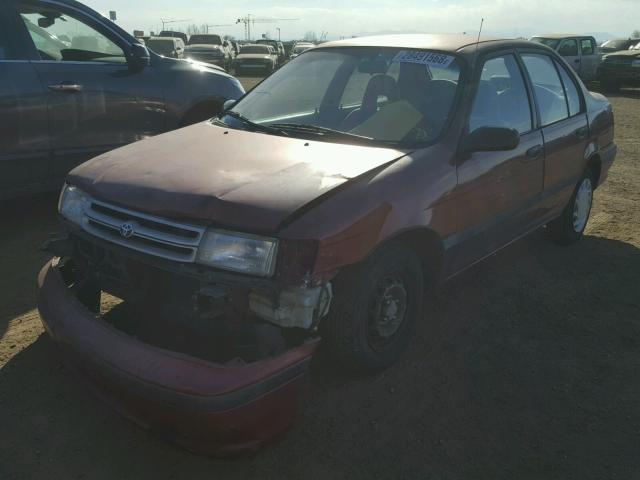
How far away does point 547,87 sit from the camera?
419cm

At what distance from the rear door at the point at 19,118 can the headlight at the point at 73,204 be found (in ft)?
5.89

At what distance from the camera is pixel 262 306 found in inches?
90.9

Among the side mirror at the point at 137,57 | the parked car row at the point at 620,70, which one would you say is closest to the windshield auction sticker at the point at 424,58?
the side mirror at the point at 137,57

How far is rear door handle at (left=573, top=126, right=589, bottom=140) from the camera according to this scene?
14.4 ft

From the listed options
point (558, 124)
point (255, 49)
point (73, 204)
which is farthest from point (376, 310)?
point (255, 49)

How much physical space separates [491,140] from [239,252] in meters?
1.57

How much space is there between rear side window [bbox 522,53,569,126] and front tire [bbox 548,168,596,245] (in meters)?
0.74

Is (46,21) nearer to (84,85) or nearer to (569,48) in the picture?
→ (84,85)

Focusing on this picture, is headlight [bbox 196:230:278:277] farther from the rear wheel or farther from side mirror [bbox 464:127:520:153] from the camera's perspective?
the rear wheel

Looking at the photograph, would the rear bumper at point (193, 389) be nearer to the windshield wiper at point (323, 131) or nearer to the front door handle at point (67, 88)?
the windshield wiper at point (323, 131)

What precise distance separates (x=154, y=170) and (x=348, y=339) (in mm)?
1190

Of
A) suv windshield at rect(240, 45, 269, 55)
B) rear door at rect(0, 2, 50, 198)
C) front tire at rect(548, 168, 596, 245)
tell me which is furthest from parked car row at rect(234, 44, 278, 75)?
front tire at rect(548, 168, 596, 245)

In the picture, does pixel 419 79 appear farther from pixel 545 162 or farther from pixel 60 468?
pixel 60 468

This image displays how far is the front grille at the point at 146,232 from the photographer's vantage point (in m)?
2.32
